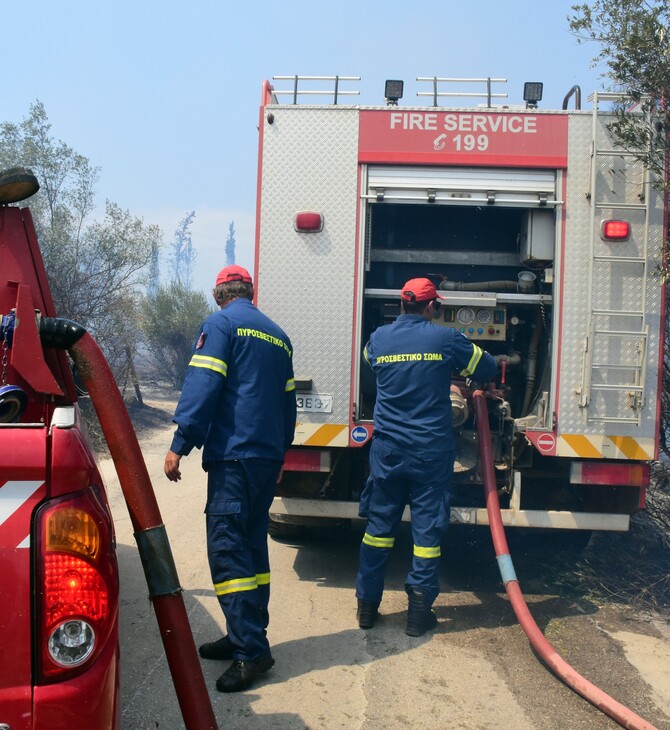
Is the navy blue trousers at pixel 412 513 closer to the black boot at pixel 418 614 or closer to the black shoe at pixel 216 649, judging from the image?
the black boot at pixel 418 614

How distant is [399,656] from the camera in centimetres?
428

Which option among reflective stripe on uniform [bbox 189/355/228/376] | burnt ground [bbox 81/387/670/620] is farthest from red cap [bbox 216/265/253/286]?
burnt ground [bbox 81/387/670/620]

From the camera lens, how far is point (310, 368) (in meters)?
5.30

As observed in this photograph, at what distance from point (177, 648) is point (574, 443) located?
3216 millimetres

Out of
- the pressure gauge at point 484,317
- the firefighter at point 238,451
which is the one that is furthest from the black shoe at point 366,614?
the pressure gauge at point 484,317

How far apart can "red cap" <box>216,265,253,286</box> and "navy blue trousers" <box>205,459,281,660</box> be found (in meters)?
1.05

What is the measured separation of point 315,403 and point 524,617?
1868mm

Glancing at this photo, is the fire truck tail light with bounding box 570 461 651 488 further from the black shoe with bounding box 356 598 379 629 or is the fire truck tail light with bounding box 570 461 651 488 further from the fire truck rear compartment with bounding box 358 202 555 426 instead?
the black shoe with bounding box 356 598 379 629

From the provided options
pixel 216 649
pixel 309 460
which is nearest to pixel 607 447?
pixel 309 460

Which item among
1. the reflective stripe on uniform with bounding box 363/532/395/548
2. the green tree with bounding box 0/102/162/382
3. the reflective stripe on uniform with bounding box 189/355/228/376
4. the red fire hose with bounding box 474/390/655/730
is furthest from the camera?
the green tree with bounding box 0/102/162/382

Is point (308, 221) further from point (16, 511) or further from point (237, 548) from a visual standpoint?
point (16, 511)

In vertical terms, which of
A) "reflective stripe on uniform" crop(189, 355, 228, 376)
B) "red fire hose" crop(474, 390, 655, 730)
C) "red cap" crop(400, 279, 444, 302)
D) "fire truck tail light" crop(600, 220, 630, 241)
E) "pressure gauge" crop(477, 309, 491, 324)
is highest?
"fire truck tail light" crop(600, 220, 630, 241)

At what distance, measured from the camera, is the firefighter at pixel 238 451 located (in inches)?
155

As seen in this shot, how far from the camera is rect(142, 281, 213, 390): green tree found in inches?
739
